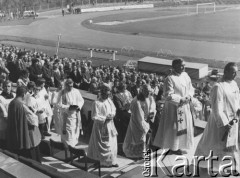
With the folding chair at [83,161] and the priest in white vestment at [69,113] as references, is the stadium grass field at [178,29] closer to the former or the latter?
the priest in white vestment at [69,113]

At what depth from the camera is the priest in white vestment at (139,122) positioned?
28.4 ft

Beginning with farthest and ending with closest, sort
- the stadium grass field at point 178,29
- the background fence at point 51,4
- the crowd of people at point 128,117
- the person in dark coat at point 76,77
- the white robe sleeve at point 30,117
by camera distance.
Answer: the background fence at point 51,4
the stadium grass field at point 178,29
the person in dark coat at point 76,77
the white robe sleeve at point 30,117
the crowd of people at point 128,117

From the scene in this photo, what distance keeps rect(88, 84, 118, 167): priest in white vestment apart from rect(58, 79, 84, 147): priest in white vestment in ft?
3.43

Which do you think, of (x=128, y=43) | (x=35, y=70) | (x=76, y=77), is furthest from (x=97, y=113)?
(x=128, y=43)

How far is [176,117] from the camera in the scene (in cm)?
768

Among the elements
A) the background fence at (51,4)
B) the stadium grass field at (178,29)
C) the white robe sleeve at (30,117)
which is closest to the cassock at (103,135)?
the white robe sleeve at (30,117)

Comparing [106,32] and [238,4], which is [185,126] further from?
[238,4]

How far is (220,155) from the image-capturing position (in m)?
6.78

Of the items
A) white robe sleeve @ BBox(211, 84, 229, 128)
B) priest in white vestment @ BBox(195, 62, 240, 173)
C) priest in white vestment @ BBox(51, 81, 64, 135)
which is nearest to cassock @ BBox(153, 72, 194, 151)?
priest in white vestment @ BBox(195, 62, 240, 173)

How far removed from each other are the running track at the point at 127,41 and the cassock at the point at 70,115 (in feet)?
63.8

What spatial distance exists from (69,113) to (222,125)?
432 centimetres

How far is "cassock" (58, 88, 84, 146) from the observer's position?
9883mm

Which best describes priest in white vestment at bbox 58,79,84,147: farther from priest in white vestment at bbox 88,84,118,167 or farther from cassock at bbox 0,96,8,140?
cassock at bbox 0,96,8,140

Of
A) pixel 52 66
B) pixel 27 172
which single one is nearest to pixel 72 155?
pixel 27 172
